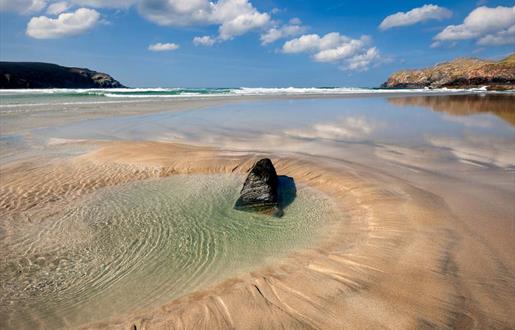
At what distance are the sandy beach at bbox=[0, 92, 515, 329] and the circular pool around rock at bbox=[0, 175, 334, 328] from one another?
0.10 m

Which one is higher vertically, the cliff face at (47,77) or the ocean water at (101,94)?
the cliff face at (47,77)

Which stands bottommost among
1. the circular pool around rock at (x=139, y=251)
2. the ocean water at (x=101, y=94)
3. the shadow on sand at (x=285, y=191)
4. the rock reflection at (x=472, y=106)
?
the circular pool around rock at (x=139, y=251)

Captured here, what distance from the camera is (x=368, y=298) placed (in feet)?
9.66

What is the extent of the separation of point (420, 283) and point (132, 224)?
391cm

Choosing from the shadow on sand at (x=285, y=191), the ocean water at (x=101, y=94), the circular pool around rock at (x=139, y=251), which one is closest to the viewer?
the circular pool around rock at (x=139, y=251)

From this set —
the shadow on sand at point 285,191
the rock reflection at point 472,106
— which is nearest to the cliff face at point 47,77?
the rock reflection at point 472,106

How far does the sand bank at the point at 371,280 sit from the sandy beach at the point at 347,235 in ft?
0.04

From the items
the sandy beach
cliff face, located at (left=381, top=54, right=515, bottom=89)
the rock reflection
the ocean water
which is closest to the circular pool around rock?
the sandy beach

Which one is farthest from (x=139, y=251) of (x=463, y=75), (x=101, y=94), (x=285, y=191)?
(x=463, y=75)

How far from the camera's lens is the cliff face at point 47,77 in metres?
75.0

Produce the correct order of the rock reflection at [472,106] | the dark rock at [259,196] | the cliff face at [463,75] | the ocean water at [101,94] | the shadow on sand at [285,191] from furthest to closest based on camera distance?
the cliff face at [463,75] < the ocean water at [101,94] < the rock reflection at [472,106] < the shadow on sand at [285,191] < the dark rock at [259,196]

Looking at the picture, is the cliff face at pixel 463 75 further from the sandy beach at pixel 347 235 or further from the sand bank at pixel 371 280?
the sand bank at pixel 371 280

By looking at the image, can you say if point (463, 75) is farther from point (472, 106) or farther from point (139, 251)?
point (139, 251)

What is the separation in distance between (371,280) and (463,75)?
89.6 meters
